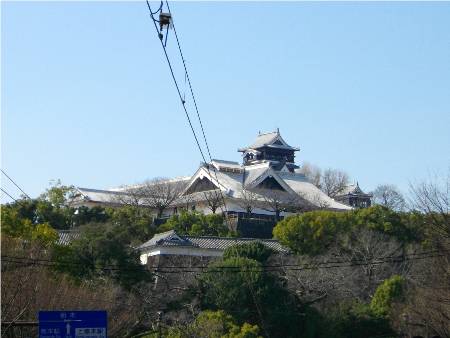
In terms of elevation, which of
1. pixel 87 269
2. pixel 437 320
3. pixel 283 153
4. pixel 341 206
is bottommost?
pixel 437 320

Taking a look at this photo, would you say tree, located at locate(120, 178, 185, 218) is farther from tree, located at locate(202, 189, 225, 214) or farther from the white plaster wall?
the white plaster wall

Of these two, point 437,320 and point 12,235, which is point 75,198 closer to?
point 12,235

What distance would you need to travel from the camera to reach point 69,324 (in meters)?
16.0

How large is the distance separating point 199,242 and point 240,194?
17.8 meters

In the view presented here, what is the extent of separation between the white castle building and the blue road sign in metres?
35.9

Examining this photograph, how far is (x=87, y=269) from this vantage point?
103 feet

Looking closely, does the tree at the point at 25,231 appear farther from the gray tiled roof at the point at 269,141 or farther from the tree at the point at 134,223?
the gray tiled roof at the point at 269,141

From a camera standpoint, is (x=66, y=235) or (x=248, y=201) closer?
(x=66, y=235)

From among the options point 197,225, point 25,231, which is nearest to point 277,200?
point 197,225

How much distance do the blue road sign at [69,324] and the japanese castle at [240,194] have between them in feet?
115

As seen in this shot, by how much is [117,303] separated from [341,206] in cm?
3267

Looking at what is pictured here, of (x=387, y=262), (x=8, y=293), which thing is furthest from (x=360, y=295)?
(x=8, y=293)

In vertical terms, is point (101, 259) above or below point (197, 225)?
below

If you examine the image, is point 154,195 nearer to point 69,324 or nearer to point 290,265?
point 290,265
